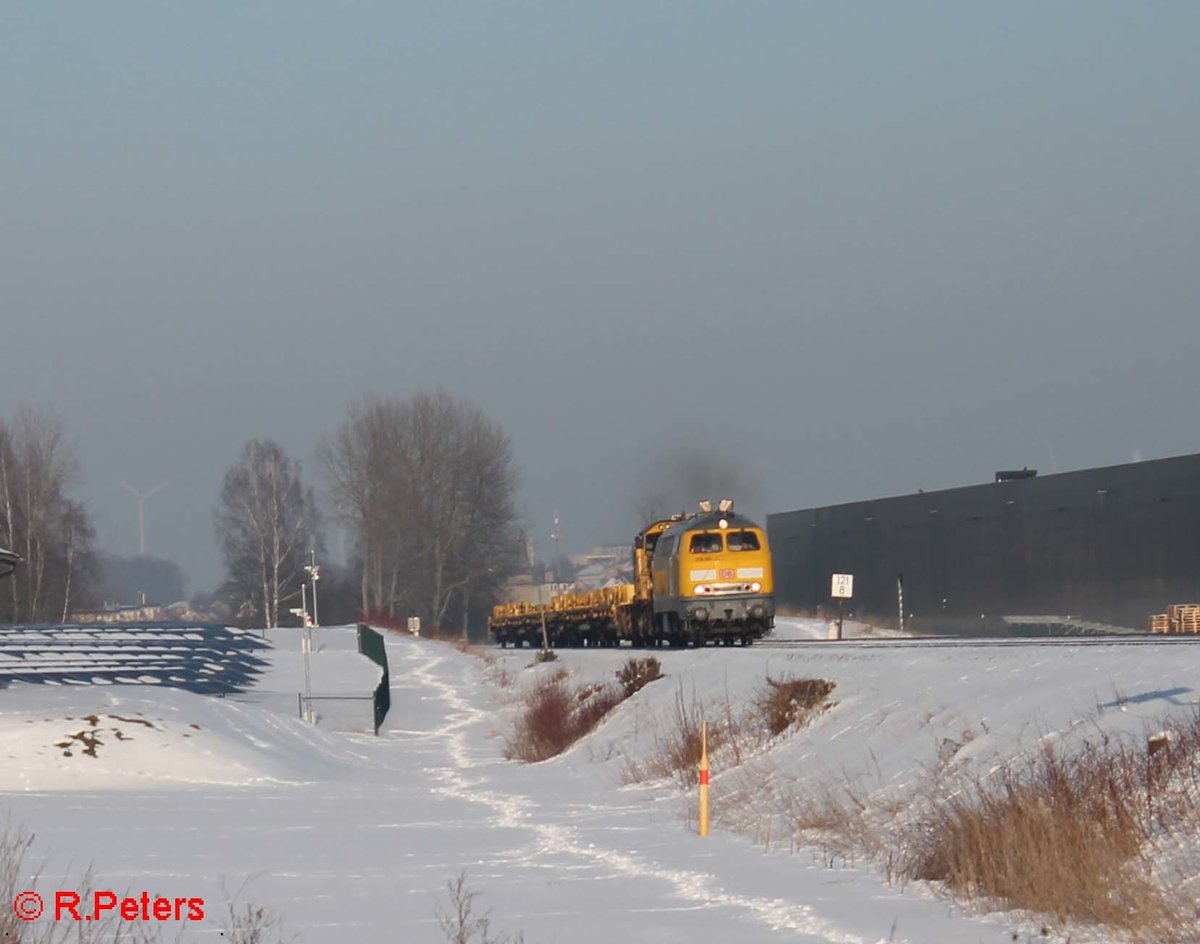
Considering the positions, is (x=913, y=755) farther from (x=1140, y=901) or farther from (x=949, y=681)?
(x=1140, y=901)

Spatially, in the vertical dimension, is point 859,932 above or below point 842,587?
below

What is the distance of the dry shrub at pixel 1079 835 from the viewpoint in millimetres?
10852

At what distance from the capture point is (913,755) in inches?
675

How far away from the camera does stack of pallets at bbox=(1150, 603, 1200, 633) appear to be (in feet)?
142

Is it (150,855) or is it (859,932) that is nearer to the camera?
(859,932)

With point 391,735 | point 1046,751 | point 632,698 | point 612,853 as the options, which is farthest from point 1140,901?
point 391,735

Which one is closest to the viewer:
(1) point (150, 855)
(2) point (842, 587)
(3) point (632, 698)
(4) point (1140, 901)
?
(4) point (1140, 901)

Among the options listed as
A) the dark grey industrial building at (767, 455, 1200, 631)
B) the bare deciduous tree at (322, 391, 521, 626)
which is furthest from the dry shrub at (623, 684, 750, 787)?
the bare deciduous tree at (322, 391, 521, 626)

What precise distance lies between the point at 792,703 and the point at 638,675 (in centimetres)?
1066

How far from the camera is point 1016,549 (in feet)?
182

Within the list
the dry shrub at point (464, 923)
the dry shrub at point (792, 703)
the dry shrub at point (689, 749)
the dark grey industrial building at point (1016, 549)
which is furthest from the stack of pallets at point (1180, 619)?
the dry shrub at point (464, 923)

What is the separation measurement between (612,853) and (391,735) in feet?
78.2

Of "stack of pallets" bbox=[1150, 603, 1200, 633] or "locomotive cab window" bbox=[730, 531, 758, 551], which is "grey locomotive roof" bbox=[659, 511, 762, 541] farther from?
"stack of pallets" bbox=[1150, 603, 1200, 633]

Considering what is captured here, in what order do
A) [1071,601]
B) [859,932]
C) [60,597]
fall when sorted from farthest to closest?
1. [60,597]
2. [1071,601]
3. [859,932]
